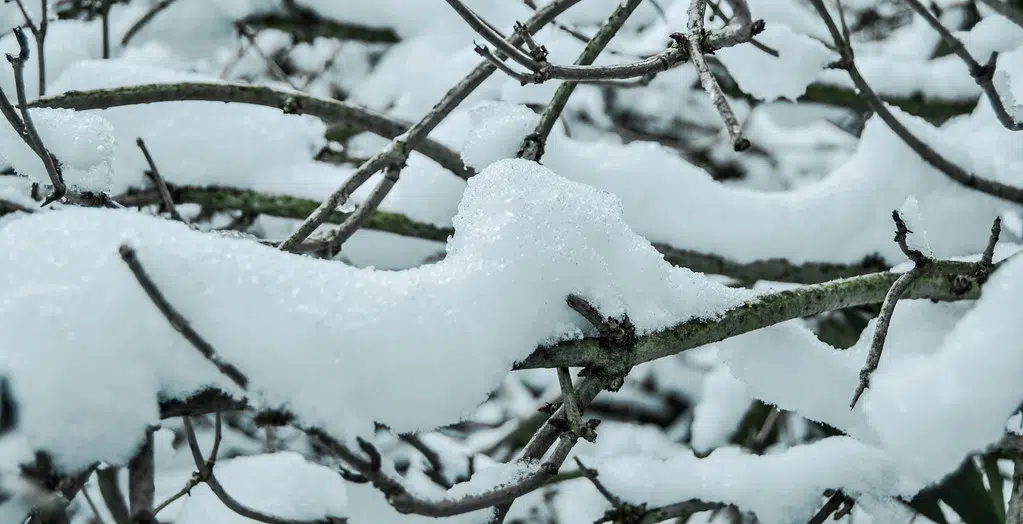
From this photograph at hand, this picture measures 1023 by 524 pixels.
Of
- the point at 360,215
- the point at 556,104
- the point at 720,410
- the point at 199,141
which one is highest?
the point at 199,141

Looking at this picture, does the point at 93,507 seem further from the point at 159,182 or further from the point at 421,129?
the point at 421,129

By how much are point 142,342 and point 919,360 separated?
42.2 inches

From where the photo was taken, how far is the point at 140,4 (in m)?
2.65

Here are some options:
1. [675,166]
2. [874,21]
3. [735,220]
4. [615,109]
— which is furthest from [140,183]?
[874,21]

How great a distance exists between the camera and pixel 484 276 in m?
0.86

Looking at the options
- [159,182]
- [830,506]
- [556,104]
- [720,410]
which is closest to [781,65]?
[556,104]

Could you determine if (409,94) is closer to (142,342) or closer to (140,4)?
(140,4)

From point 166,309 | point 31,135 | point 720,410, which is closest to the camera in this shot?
point 166,309

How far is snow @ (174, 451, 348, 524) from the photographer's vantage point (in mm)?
1025

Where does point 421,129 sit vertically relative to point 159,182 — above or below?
above

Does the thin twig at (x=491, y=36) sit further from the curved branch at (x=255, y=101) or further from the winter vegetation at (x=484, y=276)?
the curved branch at (x=255, y=101)

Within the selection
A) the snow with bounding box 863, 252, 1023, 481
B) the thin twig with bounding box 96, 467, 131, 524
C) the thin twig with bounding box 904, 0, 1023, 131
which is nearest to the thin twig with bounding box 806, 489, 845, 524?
the snow with bounding box 863, 252, 1023, 481

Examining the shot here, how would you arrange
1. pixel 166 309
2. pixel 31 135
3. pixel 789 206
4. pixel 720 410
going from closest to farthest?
pixel 166 309
pixel 31 135
pixel 789 206
pixel 720 410

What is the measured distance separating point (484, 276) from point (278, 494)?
0.46m
